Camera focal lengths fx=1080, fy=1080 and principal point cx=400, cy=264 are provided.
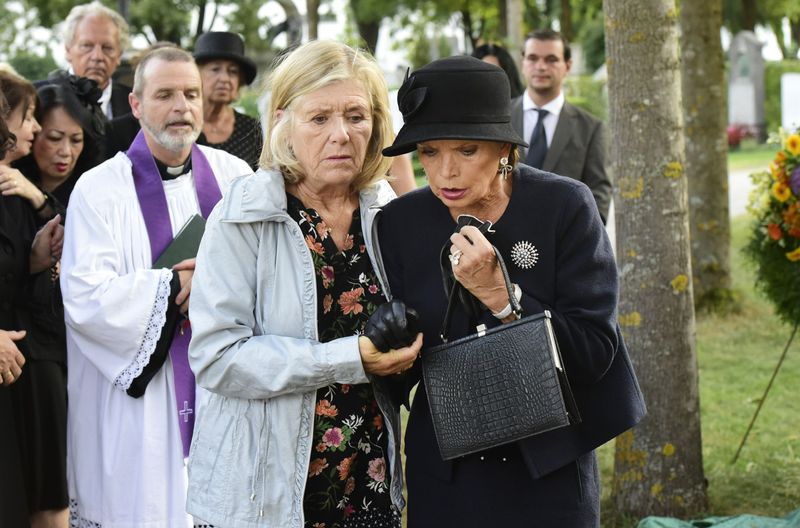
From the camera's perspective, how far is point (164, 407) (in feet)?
12.9

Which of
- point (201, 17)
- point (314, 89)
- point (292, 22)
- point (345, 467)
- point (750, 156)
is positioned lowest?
point (750, 156)

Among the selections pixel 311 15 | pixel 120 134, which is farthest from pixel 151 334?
pixel 311 15

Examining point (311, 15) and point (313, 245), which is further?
point (311, 15)

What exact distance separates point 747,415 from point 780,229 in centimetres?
214

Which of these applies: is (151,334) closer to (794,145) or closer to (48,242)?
(48,242)

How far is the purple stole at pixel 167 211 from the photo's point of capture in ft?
12.8

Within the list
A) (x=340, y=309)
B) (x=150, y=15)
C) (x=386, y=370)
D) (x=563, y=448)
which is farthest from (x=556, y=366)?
(x=150, y=15)

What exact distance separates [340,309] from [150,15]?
3852cm

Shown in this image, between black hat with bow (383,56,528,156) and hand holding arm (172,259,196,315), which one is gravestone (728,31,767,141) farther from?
black hat with bow (383,56,528,156)

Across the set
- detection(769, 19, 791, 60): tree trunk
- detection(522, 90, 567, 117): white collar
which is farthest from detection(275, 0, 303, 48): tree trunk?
detection(769, 19, 791, 60): tree trunk

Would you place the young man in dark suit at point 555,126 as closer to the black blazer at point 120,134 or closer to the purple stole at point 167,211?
the black blazer at point 120,134

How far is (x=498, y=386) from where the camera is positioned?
2.63m

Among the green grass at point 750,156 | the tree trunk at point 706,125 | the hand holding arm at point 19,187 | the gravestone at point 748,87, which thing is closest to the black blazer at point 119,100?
the hand holding arm at point 19,187

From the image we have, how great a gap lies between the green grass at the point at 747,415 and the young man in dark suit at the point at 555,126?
112 centimetres
